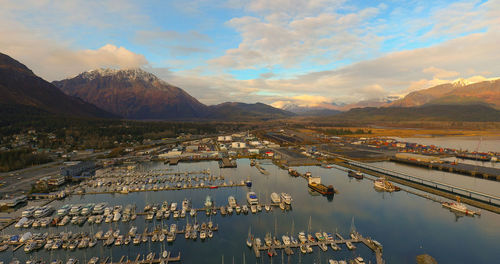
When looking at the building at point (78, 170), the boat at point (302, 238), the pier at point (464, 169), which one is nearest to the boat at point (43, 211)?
the building at point (78, 170)

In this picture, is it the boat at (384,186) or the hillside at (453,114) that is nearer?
the boat at (384,186)

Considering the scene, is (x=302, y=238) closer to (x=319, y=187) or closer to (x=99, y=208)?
(x=319, y=187)

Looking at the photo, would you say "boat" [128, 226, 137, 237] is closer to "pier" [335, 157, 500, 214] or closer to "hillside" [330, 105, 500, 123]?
"pier" [335, 157, 500, 214]

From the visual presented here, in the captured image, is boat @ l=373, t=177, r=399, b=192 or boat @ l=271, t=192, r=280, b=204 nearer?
boat @ l=271, t=192, r=280, b=204

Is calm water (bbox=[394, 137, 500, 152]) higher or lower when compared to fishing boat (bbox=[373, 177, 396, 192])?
higher

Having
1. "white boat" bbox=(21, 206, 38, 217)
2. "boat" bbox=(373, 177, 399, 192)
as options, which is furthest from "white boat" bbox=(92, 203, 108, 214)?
"boat" bbox=(373, 177, 399, 192)

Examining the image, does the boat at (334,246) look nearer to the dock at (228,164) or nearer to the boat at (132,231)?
the boat at (132,231)

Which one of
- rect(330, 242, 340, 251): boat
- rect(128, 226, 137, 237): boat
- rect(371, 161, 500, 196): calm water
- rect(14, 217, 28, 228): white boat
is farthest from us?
rect(371, 161, 500, 196): calm water

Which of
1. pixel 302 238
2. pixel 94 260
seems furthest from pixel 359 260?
pixel 94 260

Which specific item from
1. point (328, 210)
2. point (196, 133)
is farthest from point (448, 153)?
point (196, 133)
